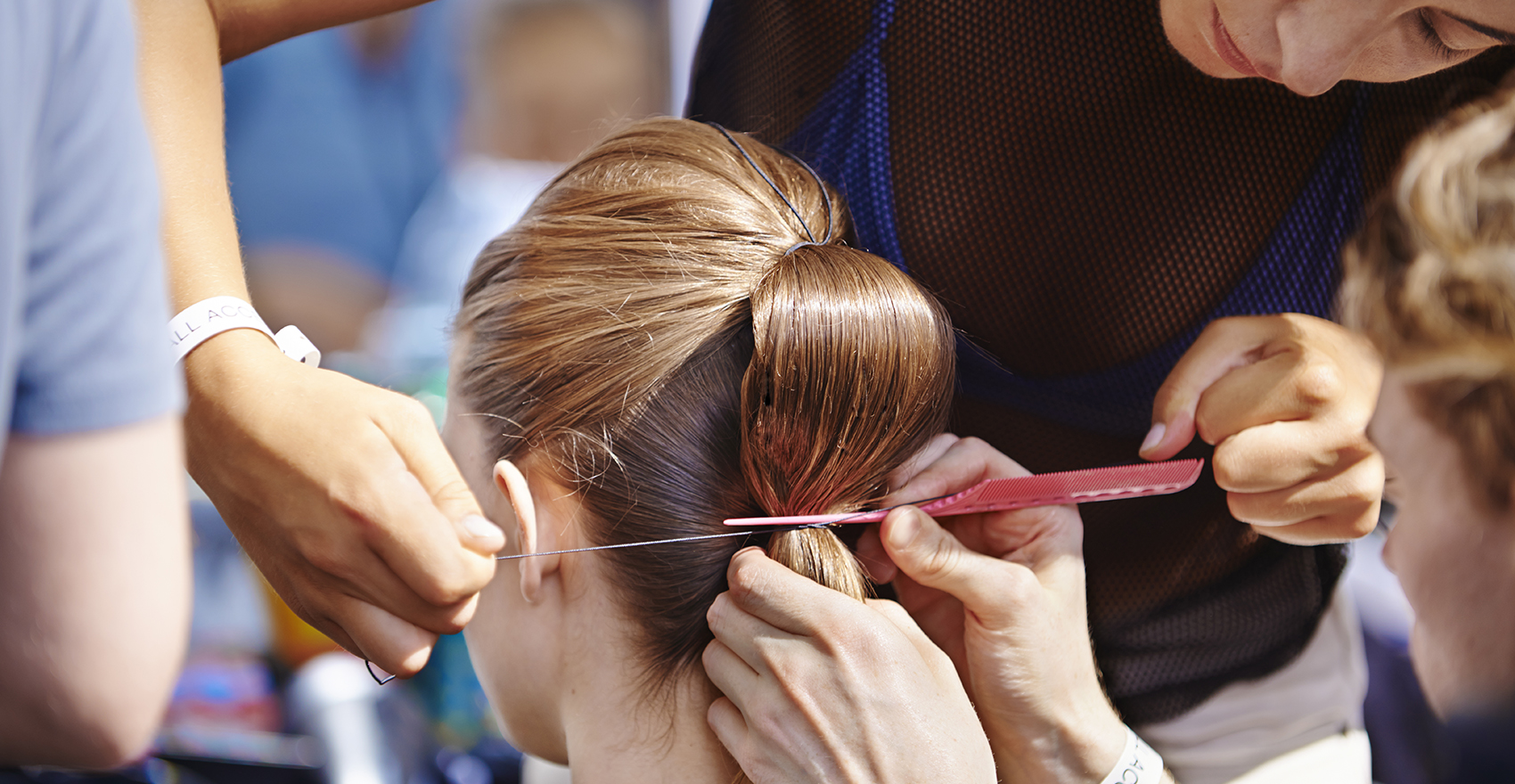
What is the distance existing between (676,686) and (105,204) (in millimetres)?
558

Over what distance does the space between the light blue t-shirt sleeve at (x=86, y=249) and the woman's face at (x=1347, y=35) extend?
0.74 meters

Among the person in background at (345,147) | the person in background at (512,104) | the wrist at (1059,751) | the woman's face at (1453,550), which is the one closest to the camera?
the woman's face at (1453,550)

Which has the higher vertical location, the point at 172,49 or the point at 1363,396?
the point at 172,49

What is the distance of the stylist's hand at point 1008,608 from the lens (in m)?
0.77

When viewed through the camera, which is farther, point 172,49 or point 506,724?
point 506,724

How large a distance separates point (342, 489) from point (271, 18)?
0.44m

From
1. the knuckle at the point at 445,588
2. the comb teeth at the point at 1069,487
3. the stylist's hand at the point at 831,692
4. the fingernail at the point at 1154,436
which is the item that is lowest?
the stylist's hand at the point at 831,692

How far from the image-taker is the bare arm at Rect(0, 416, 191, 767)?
37 centimetres

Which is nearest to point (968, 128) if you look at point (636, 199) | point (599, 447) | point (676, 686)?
point (636, 199)

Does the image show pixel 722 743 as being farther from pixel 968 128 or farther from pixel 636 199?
pixel 968 128

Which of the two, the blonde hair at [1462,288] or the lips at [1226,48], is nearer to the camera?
the blonde hair at [1462,288]

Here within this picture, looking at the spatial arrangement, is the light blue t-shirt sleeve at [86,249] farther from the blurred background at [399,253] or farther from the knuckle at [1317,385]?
the knuckle at [1317,385]

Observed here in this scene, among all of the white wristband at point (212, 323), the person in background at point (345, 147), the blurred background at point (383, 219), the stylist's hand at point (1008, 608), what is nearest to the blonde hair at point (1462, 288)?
the stylist's hand at point (1008, 608)

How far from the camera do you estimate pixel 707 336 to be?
0.73 m
